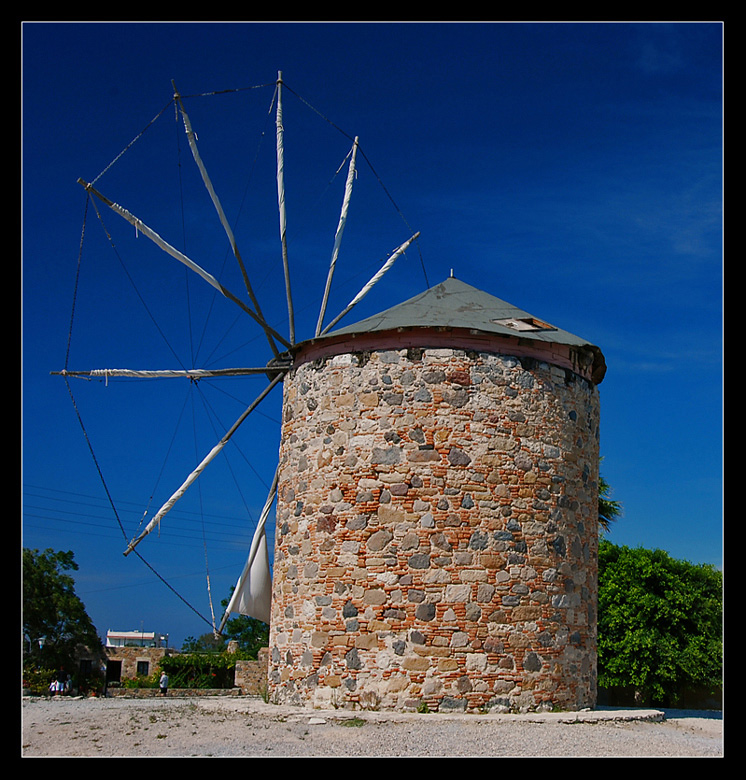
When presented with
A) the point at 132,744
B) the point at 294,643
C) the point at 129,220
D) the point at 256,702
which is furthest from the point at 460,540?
the point at 129,220

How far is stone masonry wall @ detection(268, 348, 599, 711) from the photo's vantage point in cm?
1120

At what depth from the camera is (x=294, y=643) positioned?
12016mm

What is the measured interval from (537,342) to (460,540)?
115 inches

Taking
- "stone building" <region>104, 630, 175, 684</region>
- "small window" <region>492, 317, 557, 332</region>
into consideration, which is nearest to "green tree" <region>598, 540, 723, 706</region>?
"small window" <region>492, 317, 557, 332</region>

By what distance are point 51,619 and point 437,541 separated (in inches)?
882

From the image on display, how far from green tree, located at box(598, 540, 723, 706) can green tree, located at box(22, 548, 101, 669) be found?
17.3m

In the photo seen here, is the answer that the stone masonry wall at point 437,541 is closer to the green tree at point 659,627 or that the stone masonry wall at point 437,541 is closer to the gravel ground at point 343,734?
the gravel ground at point 343,734

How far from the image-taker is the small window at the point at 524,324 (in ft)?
41.6

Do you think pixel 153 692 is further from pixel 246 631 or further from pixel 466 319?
pixel 246 631

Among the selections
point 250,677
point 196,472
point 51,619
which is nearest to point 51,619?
point 51,619

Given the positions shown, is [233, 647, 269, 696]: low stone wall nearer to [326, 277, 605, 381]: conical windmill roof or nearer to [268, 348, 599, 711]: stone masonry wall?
[268, 348, 599, 711]: stone masonry wall

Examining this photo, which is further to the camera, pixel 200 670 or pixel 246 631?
pixel 246 631

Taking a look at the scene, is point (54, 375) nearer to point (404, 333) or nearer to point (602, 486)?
point (404, 333)

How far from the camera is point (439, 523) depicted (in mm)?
11492
